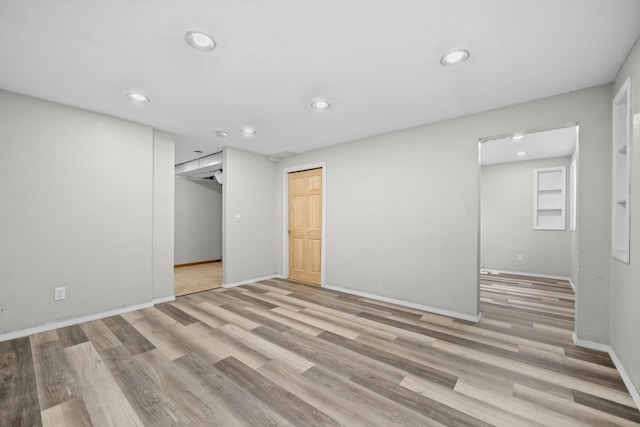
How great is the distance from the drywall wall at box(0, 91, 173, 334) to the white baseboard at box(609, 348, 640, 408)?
16.1 feet

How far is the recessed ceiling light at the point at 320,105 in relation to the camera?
2.90 meters

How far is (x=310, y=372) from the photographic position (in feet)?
6.92

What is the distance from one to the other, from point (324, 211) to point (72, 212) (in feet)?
11.3

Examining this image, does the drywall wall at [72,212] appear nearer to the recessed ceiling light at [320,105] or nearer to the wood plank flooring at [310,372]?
the wood plank flooring at [310,372]

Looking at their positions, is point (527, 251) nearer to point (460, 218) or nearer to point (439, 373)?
point (460, 218)

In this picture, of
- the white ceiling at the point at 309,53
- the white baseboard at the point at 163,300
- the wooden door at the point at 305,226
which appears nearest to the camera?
the white ceiling at the point at 309,53

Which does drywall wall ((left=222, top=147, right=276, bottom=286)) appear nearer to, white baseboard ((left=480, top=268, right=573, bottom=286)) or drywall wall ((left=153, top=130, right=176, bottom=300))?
drywall wall ((left=153, top=130, right=176, bottom=300))

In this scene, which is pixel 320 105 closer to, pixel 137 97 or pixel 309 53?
pixel 309 53

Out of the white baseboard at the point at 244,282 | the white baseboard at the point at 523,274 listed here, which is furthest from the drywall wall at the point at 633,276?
the white baseboard at the point at 244,282

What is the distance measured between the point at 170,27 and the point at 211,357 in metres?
2.60

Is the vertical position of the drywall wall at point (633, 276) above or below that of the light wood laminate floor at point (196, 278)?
above

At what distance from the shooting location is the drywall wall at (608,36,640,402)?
5.96 ft

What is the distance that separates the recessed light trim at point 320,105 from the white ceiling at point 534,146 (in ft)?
9.23

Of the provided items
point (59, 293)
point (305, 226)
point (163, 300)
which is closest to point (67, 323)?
point (59, 293)
